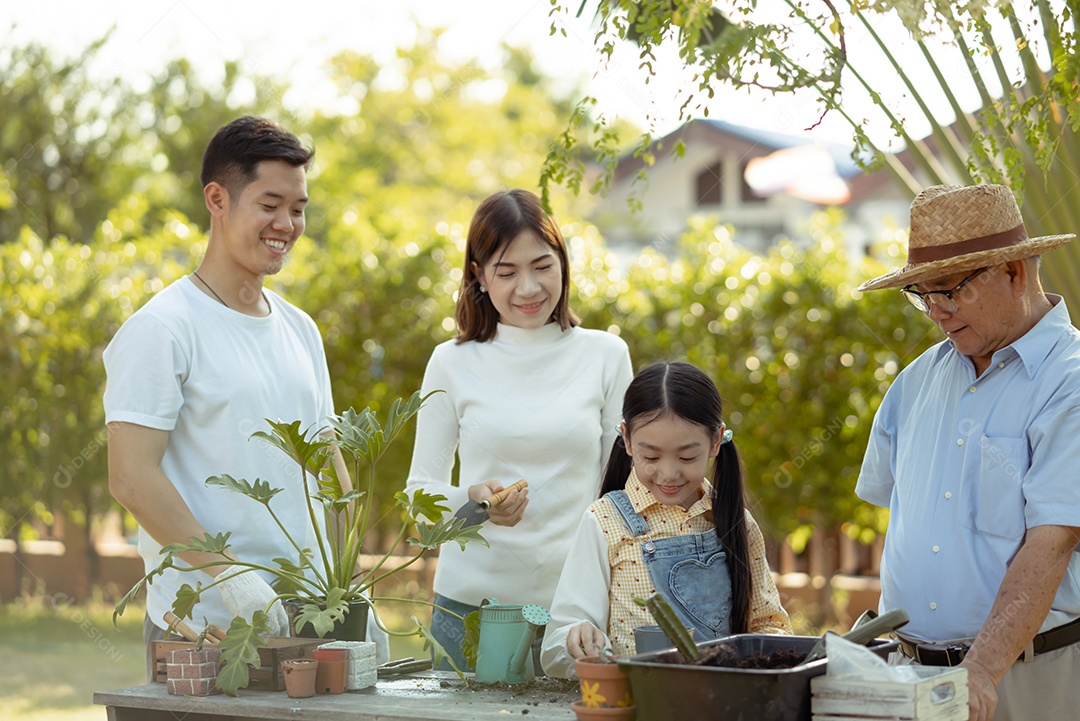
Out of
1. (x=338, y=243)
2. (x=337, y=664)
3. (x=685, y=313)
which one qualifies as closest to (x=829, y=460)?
(x=685, y=313)

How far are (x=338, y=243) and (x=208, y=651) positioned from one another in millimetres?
5467

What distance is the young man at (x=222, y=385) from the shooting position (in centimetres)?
278

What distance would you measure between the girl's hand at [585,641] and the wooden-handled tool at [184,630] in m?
0.79

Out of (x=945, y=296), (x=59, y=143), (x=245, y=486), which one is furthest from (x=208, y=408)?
(x=59, y=143)

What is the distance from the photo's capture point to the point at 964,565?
2.54 m

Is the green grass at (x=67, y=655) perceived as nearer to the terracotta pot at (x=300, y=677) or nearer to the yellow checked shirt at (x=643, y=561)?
the yellow checked shirt at (x=643, y=561)

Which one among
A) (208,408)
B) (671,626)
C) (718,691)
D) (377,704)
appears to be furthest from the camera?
(208,408)

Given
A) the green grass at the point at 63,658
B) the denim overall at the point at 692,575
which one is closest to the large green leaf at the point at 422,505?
the denim overall at the point at 692,575

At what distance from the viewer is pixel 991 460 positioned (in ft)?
8.35

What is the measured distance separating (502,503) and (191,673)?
907 millimetres

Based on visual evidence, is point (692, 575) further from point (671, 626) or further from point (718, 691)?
point (718, 691)

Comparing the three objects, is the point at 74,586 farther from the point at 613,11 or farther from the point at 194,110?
the point at 194,110

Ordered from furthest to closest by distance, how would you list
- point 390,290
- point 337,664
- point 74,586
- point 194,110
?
point 194,110
point 74,586
point 390,290
point 337,664

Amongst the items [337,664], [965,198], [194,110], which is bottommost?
[337,664]
